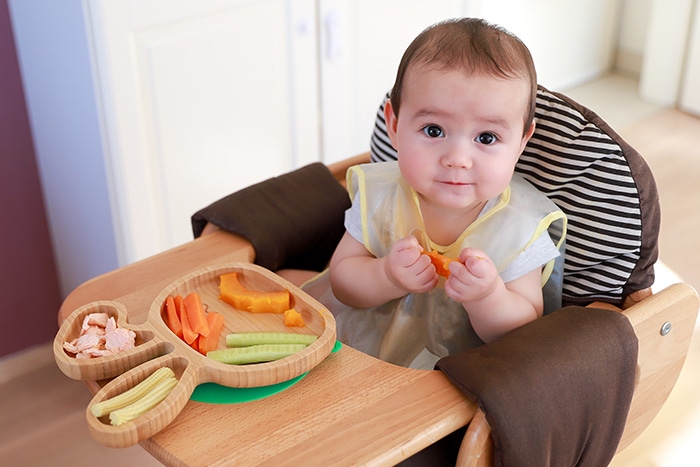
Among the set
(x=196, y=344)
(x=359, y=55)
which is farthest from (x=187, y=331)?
(x=359, y=55)

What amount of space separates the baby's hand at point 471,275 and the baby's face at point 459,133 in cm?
8

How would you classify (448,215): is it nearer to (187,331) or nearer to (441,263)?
(441,263)

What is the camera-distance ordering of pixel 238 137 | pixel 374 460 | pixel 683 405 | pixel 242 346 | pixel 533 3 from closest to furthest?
pixel 374 460
pixel 242 346
pixel 683 405
pixel 238 137
pixel 533 3

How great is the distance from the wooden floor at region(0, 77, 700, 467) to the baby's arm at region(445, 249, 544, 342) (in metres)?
0.61

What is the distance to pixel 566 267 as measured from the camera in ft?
3.95

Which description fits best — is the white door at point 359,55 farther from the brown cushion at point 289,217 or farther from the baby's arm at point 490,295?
the baby's arm at point 490,295

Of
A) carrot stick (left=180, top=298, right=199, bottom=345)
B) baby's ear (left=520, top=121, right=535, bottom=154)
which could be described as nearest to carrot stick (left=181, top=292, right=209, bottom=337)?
carrot stick (left=180, top=298, right=199, bottom=345)

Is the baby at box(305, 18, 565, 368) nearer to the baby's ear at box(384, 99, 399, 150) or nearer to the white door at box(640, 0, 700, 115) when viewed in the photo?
the baby's ear at box(384, 99, 399, 150)

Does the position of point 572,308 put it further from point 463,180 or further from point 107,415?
point 107,415

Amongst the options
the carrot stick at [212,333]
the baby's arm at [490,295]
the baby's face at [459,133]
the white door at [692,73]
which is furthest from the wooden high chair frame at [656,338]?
the white door at [692,73]

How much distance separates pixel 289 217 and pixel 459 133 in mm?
344

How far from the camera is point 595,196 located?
1158mm

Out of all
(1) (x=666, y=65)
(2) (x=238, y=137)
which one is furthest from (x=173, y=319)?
(1) (x=666, y=65)

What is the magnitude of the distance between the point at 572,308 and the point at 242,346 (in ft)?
1.22
